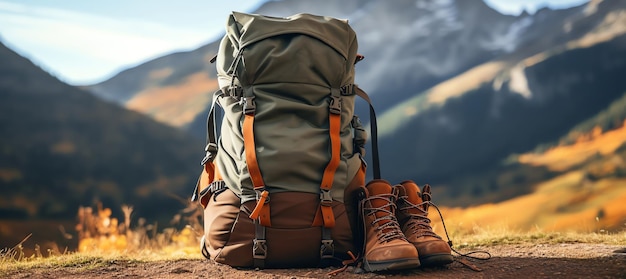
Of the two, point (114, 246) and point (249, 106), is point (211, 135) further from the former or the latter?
point (114, 246)

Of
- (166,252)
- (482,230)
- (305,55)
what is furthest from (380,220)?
(166,252)

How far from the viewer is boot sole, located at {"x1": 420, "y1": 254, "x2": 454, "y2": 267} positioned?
322cm

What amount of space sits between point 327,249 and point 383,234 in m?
0.30

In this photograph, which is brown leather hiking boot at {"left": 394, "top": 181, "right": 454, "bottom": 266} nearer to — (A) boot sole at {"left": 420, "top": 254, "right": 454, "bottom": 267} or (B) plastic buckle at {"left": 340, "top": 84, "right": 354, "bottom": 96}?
(A) boot sole at {"left": 420, "top": 254, "right": 454, "bottom": 267}

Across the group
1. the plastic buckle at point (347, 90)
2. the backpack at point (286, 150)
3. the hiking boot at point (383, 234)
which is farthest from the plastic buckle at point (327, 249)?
the plastic buckle at point (347, 90)

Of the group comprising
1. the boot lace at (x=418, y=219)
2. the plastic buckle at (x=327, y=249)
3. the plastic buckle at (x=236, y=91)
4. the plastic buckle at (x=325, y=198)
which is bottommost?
the plastic buckle at (x=327, y=249)

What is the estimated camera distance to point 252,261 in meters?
3.35

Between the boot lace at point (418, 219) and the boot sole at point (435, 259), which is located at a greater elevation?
the boot lace at point (418, 219)

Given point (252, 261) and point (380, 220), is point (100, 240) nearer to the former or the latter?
point (252, 261)

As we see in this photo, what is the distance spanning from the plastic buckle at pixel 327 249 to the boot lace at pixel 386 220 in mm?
237

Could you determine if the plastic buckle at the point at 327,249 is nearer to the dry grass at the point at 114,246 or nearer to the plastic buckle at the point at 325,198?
the plastic buckle at the point at 325,198

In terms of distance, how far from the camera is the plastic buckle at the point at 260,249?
3291 mm

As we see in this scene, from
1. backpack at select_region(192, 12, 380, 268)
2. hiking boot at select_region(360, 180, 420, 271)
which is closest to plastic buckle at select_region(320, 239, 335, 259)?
backpack at select_region(192, 12, 380, 268)

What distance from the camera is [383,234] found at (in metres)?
3.25
